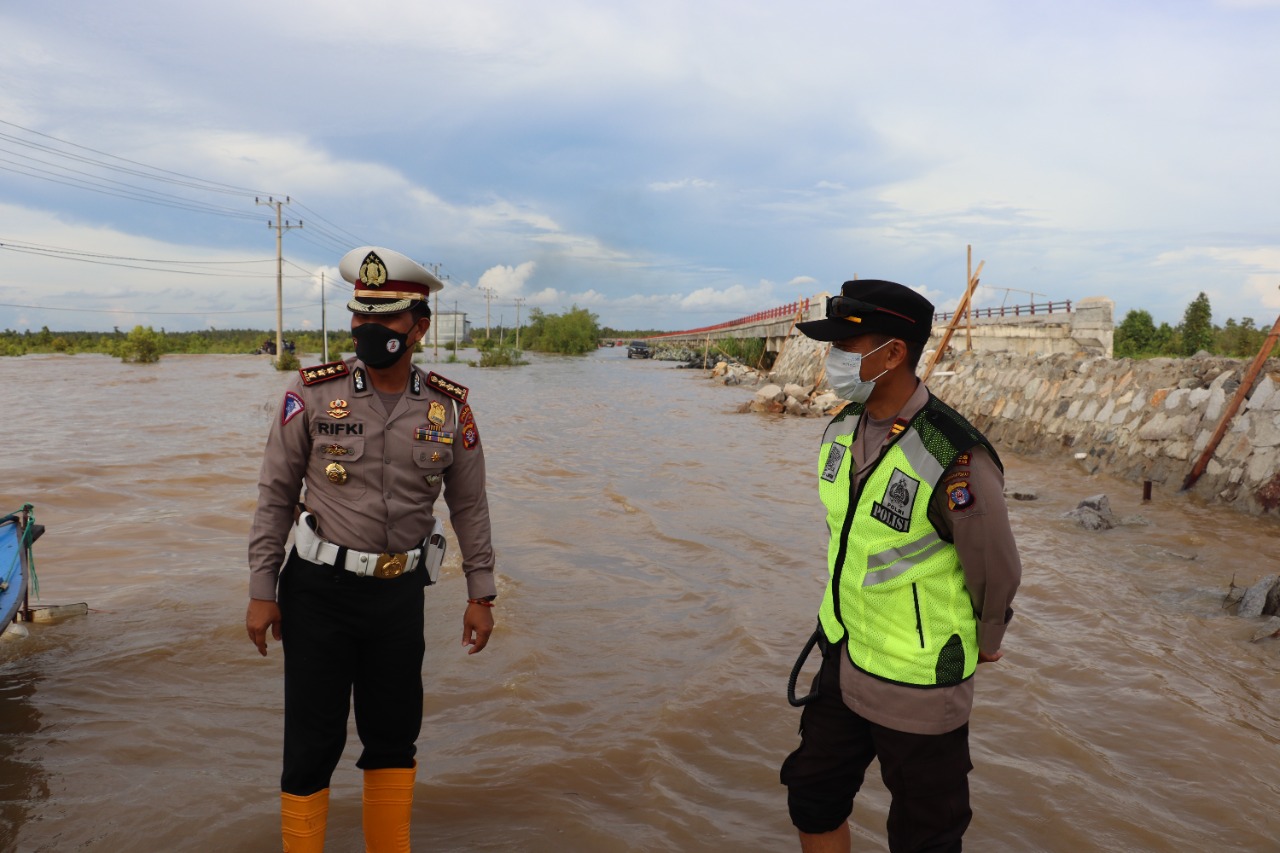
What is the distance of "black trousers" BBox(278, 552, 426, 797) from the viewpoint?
261 centimetres

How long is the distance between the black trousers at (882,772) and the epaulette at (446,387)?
4.74 feet

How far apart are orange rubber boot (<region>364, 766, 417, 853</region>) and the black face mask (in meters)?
1.36

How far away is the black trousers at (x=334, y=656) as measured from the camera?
2.61 meters

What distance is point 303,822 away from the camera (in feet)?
8.58

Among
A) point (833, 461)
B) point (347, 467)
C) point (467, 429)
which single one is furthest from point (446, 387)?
point (833, 461)

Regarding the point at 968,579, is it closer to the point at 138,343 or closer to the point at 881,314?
the point at 881,314

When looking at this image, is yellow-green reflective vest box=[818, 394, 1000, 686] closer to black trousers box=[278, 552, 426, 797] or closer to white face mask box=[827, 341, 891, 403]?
white face mask box=[827, 341, 891, 403]

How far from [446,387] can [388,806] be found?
142 centimetres

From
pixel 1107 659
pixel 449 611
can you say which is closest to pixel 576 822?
pixel 449 611

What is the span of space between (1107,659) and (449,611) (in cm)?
442

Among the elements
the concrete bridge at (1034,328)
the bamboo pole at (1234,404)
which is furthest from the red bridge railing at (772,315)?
the bamboo pole at (1234,404)

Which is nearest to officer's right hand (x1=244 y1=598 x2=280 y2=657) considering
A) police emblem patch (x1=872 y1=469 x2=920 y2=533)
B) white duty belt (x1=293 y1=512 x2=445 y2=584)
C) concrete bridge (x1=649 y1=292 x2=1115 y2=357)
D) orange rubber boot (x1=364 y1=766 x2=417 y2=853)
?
white duty belt (x1=293 y1=512 x2=445 y2=584)

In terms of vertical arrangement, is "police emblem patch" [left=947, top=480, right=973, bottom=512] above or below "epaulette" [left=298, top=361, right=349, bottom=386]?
below

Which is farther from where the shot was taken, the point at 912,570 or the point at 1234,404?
the point at 1234,404
